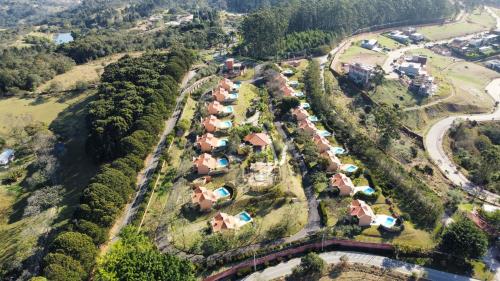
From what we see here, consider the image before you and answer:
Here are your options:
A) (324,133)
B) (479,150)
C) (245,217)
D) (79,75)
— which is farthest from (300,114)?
(79,75)

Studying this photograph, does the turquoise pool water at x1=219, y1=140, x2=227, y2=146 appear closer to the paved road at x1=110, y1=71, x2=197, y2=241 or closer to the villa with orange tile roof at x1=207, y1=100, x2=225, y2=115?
the paved road at x1=110, y1=71, x2=197, y2=241

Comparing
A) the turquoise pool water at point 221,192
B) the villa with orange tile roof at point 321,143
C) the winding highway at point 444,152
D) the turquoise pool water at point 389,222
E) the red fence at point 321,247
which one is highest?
the villa with orange tile roof at point 321,143

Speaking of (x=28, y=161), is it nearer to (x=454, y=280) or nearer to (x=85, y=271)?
(x=85, y=271)

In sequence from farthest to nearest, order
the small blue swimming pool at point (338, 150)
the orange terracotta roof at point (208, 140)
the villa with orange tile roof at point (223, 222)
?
the small blue swimming pool at point (338, 150) < the orange terracotta roof at point (208, 140) < the villa with orange tile roof at point (223, 222)

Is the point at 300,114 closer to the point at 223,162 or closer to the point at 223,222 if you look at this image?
the point at 223,162

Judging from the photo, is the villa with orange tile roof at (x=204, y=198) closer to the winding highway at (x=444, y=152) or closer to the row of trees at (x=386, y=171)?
the row of trees at (x=386, y=171)

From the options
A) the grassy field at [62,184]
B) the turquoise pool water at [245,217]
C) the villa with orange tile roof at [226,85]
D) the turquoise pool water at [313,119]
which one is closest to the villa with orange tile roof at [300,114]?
the turquoise pool water at [313,119]
